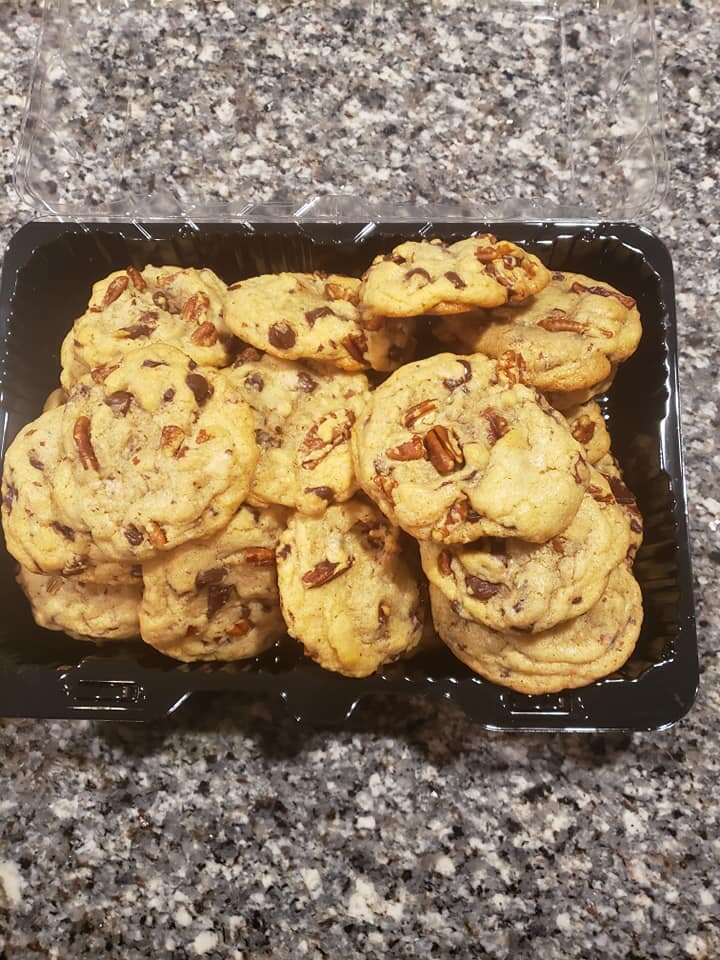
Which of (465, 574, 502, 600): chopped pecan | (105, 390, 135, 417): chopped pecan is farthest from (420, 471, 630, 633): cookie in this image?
(105, 390, 135, 417): chopped pecan

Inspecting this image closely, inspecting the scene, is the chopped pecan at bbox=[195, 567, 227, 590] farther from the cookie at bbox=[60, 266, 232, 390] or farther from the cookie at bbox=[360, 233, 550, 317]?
the cookie at bbox=[360, 233, 550, 317]

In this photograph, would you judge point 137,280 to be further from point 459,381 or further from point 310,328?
point 459,381

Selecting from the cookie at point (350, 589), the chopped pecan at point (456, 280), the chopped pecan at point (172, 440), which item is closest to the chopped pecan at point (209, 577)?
the cookie at point (350, 589)

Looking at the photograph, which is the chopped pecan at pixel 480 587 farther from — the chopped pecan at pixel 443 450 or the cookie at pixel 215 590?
the cookie at pixel 215 590

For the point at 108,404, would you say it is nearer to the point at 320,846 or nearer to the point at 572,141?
the point at 320,846

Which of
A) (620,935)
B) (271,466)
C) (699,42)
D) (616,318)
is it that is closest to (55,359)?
(271,466)

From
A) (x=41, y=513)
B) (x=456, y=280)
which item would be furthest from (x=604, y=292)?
(x=41, y=513)
